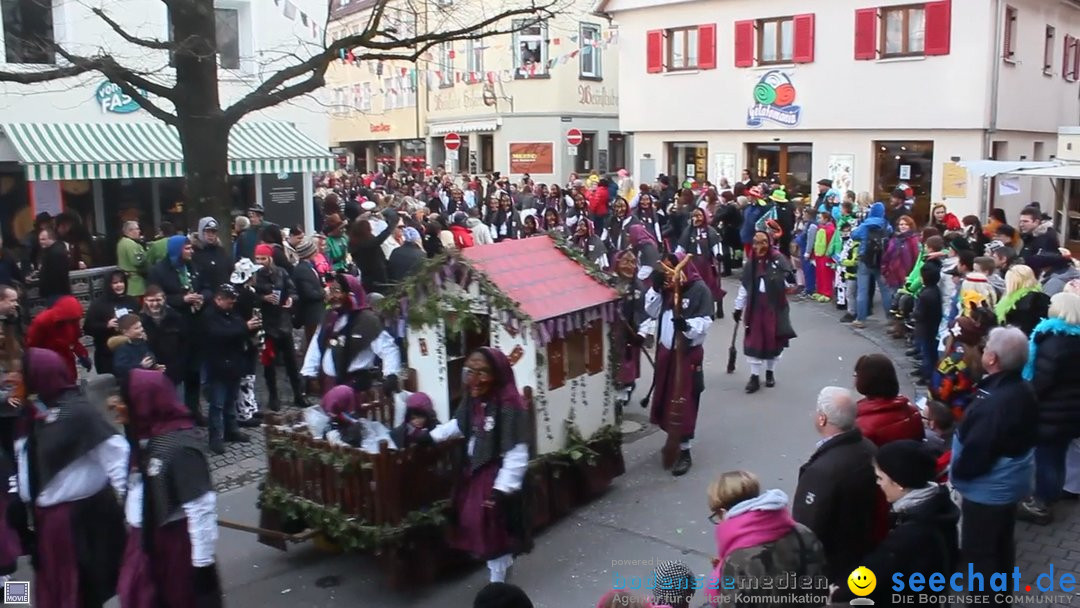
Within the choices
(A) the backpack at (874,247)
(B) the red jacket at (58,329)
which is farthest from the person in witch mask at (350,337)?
(A) the backpack at (874,247)

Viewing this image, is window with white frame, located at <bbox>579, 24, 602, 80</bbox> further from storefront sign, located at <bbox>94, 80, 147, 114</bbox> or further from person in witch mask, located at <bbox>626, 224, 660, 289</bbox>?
person in witch mask, located at <bbox>626, 224, 660, 289</bbox>

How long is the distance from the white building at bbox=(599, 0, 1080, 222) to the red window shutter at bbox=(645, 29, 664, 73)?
0.04 metres

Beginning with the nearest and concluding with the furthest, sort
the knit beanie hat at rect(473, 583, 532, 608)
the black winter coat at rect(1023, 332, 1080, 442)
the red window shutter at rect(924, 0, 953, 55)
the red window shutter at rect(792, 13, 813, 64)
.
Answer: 1. the knit beanie hat at rect(473, 583, 532, 608)
2. the black winter coat at rect(1023, 332, 1080, 442)
3. the red window shutter at rect(924, 0, 953, 55)
4. the red window shutter at rect(792, 13, 813, 64)

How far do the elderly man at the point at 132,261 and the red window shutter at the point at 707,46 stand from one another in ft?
56.0

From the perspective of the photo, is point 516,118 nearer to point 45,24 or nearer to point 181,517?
point 45,24

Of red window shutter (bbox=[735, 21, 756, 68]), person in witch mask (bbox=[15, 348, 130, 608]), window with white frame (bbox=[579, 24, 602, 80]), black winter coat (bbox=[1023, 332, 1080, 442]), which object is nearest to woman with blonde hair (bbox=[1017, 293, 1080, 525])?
black winter coat (bbox=[1023, 332, 1080, 442])

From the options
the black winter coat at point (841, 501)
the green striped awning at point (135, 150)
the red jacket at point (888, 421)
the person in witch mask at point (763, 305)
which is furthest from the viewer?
the green striped awning at point (135, 150)

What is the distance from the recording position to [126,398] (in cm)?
451

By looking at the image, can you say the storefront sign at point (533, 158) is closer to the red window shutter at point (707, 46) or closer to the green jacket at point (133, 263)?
the red window shutter at point (707, 46)

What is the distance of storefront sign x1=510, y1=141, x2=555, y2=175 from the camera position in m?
32.1

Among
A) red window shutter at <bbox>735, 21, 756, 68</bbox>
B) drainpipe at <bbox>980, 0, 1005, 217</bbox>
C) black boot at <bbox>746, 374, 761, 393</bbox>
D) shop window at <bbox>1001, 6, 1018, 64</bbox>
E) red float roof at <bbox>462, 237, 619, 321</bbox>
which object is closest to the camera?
red float roof at <bbox>462, 237, 619, 321</bbox>

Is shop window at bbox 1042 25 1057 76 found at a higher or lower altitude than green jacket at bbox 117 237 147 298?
higher

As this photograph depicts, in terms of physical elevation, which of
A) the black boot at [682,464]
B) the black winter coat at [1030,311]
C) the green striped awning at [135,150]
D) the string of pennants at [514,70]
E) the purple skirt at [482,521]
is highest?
the string of pennants at [514,70]

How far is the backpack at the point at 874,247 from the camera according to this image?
13102 millimetres
